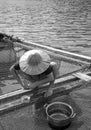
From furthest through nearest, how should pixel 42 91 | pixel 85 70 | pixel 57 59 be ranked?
pixel 57 59, pixel 85 70, pixel 42 91

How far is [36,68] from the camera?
4969mm

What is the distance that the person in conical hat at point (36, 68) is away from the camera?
4.97 meters

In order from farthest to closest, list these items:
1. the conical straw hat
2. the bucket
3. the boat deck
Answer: the bucket, the boat deck, the conical straw hat

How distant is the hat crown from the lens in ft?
16.3

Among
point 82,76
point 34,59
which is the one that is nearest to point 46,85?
point 34,59

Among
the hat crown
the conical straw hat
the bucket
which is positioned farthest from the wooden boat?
the hat crown

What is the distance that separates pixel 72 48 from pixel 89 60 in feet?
A: 20.2

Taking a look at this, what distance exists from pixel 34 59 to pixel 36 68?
0.73ft

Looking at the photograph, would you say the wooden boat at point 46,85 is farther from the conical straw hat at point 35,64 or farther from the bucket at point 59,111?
the conical straw hat at point 35,64

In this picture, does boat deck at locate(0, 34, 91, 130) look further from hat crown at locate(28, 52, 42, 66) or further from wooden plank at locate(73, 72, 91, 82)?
hat crown at locate(28, 52, 42, 66)

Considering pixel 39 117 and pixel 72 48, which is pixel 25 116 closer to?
pixel 39 117

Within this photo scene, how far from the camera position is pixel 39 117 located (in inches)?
229

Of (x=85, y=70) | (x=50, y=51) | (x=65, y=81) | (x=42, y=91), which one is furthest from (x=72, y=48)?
(x=42, y=91)

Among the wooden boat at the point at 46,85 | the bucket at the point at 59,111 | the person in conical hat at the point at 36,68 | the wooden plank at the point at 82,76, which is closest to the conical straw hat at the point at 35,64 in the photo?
the person in conical hat at the point at 36,68
